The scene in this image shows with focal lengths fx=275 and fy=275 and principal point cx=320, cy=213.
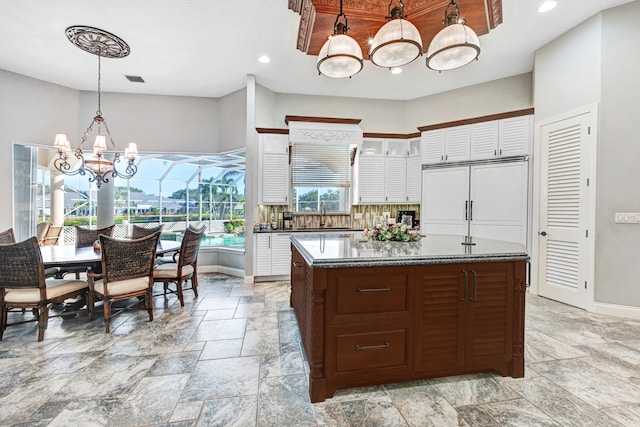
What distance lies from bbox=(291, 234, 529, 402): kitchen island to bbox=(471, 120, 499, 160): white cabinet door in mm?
3018

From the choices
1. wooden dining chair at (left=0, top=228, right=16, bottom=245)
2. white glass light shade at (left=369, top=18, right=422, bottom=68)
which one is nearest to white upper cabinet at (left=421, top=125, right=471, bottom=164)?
white glass light shade at (left=369, top=18, right=422, bottom=68)

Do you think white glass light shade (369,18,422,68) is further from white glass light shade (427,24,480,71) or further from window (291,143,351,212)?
window (291,143,351,212)

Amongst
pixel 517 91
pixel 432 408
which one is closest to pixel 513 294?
pixel 432 408

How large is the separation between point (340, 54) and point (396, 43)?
0.41 meters

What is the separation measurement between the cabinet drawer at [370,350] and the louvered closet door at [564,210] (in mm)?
3148

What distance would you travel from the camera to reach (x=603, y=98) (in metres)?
3.30

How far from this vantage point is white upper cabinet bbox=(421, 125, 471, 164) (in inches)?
186

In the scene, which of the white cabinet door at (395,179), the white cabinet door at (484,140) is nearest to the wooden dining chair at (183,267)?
the white cabinet door at (395,179)

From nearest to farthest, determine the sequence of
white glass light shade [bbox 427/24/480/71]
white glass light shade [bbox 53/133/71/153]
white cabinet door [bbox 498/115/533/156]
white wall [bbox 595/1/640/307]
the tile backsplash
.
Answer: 1. white glass light shade [bbox 427/24/480/71]
2. white wall [bbox 595/1/640/307]
3. white glass light shade [bbox 53/133/71/153]
4. white cabinet door [bbox 498/115/533/156]
5. the tile backsplash

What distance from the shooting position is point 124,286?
118 inches

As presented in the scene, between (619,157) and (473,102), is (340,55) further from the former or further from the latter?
(473,102)

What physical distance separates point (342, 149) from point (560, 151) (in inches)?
128

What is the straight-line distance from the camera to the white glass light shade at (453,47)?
6.48ft

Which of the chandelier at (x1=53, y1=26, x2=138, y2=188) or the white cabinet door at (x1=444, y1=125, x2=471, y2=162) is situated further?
the white cabinet door at (x1=444, y1=125, x2=471, y2=162)
